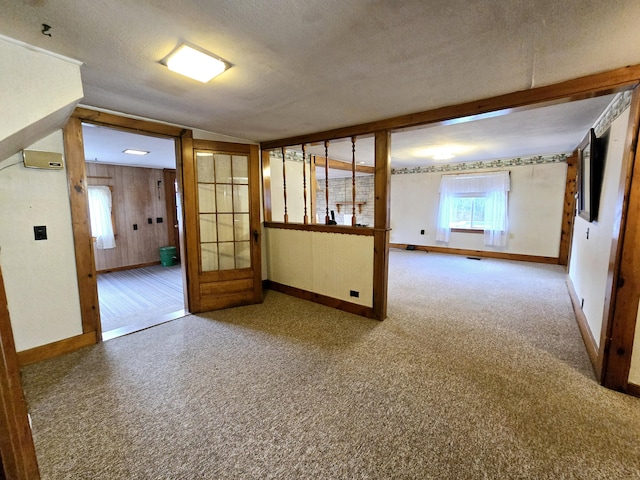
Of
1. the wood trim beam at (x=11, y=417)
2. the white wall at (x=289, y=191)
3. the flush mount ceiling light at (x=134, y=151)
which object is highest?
the flush mount ceiling light at (x=134, y=151)

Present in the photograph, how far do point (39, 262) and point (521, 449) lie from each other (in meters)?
3.70

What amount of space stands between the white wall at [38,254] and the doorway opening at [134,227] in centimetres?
73

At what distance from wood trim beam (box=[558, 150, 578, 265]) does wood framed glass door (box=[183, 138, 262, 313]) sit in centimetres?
586

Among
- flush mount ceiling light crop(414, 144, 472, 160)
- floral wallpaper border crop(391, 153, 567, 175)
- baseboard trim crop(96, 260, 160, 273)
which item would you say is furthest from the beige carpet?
floral wallpaper border crop(391, 153, 567, 175)

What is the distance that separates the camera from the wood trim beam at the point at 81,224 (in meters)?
2.40

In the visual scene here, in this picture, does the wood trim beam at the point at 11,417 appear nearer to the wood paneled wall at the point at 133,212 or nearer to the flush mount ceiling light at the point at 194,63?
the flush mount ceiling light at the point at 194,63

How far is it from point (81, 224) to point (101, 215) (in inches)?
140

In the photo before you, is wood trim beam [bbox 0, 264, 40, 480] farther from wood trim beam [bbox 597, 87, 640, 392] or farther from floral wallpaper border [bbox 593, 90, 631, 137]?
floral wallpaper border [bbox 593, 90, 631, 137]

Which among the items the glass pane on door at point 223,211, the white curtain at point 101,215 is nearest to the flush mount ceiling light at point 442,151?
the glass pane on door at point 223,211

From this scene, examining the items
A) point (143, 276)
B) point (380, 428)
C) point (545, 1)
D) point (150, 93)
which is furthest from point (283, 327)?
point (143, 276)

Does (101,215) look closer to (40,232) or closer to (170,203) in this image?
(170,203)

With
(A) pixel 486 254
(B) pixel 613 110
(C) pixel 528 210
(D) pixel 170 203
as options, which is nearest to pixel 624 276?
(B) pixel 613 110

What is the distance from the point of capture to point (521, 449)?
146 cm

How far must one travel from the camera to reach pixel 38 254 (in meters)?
2.32
